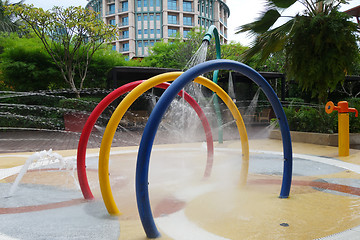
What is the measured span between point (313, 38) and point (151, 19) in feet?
172

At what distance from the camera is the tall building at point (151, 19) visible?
55.7 meters

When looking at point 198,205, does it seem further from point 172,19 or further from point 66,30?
point 172,19

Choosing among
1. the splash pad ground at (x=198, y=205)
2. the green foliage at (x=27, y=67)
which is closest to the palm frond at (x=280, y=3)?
the splash pad ground at (x=198, y=205)

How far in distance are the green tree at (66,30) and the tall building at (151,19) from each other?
129ft

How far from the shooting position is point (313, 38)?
8461 mm

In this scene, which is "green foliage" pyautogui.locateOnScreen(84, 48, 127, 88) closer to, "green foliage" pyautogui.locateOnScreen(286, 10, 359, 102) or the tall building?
"green foliage" pyautogui.locateOnScreen(286, 10, 359, 102)

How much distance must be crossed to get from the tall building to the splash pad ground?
52492 millimetres

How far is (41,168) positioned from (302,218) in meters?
5.09

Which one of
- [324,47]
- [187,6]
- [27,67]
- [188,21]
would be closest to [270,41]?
[324,47]

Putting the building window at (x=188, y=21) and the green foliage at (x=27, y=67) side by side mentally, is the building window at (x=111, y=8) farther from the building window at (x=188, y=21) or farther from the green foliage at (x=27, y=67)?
the green foliage at (x=27, y=67)

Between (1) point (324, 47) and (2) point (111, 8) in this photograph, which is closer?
(1) point (324, 47)

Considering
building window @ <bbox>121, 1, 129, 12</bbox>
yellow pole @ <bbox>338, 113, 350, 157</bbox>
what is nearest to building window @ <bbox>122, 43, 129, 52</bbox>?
building window @ <bbox>121, 1, 129, 12</bbox>

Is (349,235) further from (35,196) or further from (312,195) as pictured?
(35,196)

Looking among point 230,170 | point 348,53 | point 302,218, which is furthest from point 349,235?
point 348,53
